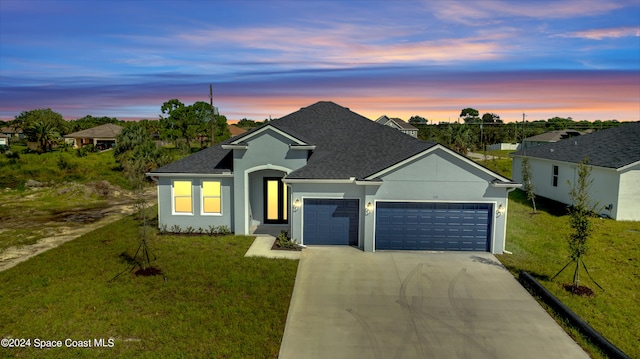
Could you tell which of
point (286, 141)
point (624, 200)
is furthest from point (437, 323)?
point (624, 200)

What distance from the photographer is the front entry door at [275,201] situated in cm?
2083

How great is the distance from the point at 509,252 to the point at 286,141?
10.8 metres

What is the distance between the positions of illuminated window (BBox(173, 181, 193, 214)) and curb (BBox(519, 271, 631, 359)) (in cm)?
1465

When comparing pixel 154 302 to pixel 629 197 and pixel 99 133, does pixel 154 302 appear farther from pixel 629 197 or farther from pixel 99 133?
pixel 99 133

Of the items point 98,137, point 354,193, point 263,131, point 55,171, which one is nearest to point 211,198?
point 263,131

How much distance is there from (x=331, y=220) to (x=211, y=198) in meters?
6.10

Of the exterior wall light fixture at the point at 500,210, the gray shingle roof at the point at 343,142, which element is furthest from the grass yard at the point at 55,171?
the exterior wall light fixture at the point at 500,210

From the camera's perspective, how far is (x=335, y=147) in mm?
20938

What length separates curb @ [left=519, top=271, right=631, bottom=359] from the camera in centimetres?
905

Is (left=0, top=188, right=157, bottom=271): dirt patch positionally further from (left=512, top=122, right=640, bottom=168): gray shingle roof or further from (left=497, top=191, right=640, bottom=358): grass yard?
(left=512, top=122, right=640, bottom=168): gray shingle roof

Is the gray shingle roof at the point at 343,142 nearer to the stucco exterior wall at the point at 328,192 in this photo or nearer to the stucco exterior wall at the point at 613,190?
the stucco exterior wall at the point at 328,192

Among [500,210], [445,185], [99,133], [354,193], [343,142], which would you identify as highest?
[99,133]

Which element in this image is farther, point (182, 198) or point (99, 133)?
point (99, 133)

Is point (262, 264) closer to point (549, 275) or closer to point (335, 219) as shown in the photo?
point (335, 219)
